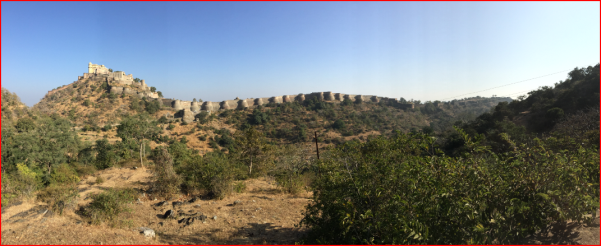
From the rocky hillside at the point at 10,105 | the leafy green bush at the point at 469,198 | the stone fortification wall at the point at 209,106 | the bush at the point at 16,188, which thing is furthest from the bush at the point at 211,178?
the stone fortification wall at the point at 209,106

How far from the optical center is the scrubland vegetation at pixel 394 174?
3.47m

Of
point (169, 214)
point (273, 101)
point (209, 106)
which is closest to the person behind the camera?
point (169, 214)

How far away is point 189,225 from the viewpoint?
780 cm

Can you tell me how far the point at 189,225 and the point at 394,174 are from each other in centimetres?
679

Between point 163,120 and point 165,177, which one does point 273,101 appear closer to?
point 163,120

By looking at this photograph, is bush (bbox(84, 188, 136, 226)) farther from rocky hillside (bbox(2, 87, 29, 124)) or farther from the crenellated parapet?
the crenellated parapet

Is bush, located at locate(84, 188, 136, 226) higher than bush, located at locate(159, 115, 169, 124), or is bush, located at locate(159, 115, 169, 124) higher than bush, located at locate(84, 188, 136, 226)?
bush, located at locate(159, 115, 169, 124)

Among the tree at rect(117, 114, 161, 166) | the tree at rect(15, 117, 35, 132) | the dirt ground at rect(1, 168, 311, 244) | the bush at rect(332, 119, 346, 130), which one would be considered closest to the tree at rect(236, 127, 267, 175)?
the dirt ground at rect(1, 168, 311, 244)

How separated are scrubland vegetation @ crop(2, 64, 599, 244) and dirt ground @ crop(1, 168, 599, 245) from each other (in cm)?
38

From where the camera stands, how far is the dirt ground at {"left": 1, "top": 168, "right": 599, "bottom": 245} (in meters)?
5.54

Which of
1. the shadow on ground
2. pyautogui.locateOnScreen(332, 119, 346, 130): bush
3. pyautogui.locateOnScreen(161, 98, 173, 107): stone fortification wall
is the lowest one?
the shadow on ground

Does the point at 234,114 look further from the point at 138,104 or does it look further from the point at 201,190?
the point at 201,190

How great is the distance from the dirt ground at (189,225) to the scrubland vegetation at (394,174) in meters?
0.38

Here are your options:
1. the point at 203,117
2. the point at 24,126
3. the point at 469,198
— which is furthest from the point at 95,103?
the point at 469,198
